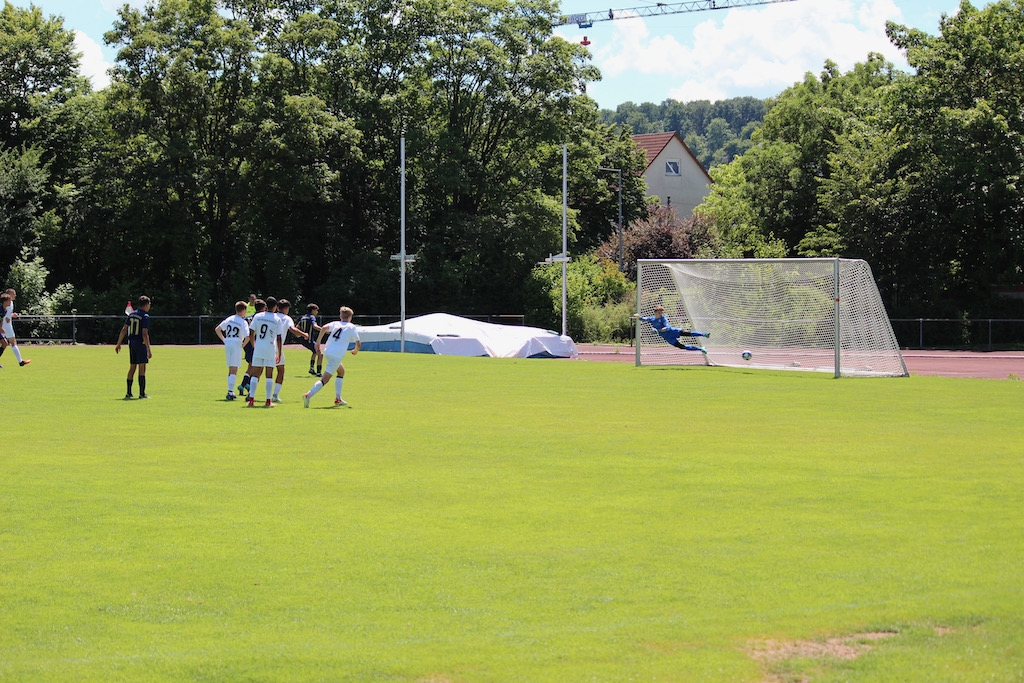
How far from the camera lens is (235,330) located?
840 inches

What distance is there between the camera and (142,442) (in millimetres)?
14531

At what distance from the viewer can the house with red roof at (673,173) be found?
93125mm

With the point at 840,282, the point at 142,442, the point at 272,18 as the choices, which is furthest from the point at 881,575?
the point at 272,18

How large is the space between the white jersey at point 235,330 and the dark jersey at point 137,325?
4.53ft

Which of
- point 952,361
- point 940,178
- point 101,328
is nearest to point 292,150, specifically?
point 101,328

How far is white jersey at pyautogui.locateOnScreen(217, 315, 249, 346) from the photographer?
21.3 metres

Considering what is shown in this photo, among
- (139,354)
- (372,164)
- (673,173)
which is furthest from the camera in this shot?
(673,173)

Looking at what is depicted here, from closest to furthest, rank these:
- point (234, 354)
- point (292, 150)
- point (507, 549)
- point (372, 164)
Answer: point (507, 549) → point (234, 354) → point (292, 150) → point (372, 164)

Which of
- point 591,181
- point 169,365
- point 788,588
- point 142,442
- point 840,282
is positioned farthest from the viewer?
point 591,181

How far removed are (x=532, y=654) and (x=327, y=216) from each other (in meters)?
52.2

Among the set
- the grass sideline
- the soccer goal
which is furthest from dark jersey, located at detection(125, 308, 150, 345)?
the soccer goal

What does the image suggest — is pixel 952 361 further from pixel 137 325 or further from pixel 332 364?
pixel 137 325

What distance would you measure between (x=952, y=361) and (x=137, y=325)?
27.2m

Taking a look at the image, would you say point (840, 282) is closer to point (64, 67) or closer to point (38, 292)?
point (38, 292)
